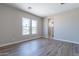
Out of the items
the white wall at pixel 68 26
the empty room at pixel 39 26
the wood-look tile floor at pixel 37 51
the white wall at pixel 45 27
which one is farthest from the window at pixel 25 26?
the white wall at pixel 68 26

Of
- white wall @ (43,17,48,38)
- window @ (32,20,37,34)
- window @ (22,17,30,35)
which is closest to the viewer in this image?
window @ (22,17,30,35)

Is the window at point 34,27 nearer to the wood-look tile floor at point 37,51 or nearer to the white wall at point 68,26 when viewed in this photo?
the white wall at point 68,26

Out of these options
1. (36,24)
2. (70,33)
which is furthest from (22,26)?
(70,33)

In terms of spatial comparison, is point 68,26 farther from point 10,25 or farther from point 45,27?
point 10,25

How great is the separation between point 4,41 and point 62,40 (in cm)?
284

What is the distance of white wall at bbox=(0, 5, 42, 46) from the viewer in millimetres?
3757

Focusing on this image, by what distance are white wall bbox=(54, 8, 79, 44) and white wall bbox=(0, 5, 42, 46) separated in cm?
156

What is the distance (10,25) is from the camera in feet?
13.5

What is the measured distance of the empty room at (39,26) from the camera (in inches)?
150

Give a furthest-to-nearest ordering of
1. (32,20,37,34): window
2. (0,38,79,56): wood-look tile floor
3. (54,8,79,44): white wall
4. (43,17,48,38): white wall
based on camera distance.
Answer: (43,17,48,38): white wall → (32,20,37,34): window → (54,8,79,44): white wall → (0,38,79,56): wood-look tile floor

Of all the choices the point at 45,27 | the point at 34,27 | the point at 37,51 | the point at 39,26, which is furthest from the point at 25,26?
the point at 37,51

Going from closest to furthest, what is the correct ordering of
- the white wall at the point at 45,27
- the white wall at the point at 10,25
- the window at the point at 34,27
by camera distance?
the white wall at the point at 10,25
the window at the point at 34,27
the white wall at the point at 45,27

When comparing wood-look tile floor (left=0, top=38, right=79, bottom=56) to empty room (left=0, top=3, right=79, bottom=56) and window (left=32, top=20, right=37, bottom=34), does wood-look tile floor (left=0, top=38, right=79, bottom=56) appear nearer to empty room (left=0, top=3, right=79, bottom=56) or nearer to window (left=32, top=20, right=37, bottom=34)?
empty room (left=0, top=3, right=79, bottom=56)

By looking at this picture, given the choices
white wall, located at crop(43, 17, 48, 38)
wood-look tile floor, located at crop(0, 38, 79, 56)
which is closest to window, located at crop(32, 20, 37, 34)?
white wall, located at crop(43, 17, 48, 38)
